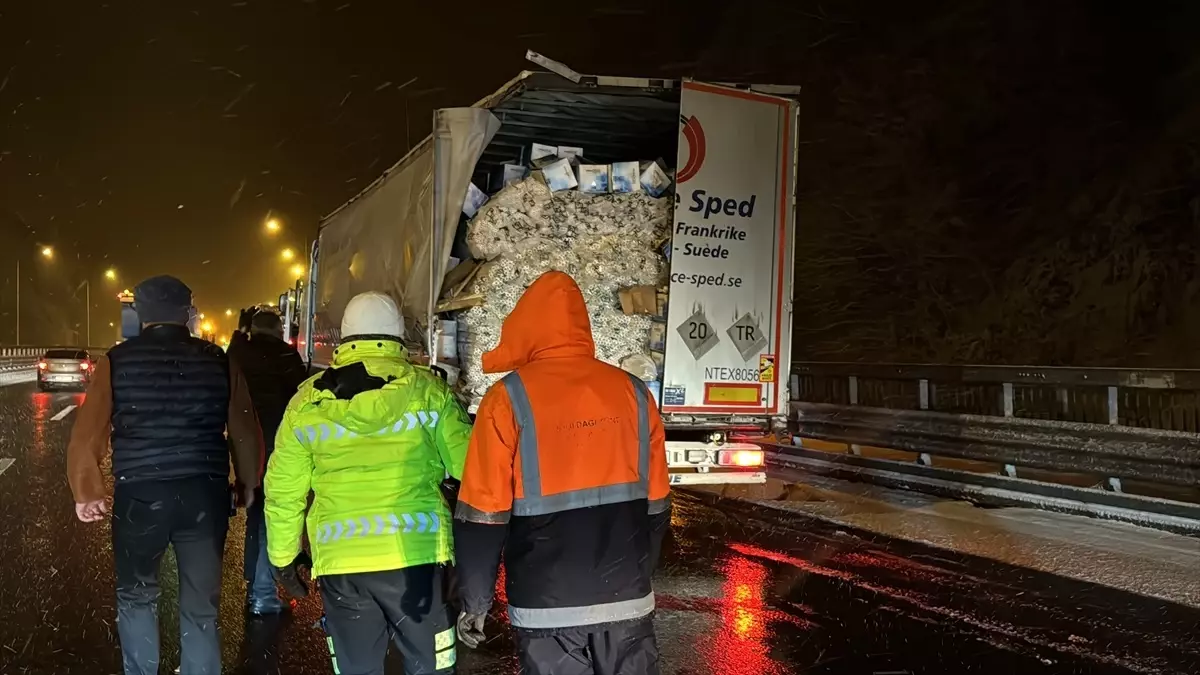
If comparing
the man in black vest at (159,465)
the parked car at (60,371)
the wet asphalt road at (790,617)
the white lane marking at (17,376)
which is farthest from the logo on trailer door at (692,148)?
the white lane marking at (17,376)

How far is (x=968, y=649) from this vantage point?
200 inches

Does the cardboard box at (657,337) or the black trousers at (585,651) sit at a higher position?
the cardboard box at (657,337)

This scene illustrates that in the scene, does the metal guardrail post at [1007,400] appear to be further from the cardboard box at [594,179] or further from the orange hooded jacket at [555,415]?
the orange hooded jacket at [555,415]

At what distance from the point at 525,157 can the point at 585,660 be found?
18.9 ft

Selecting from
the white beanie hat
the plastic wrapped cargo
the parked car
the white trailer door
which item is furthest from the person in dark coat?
the parked car

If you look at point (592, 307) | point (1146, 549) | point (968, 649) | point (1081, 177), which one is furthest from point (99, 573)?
point (1081, 177)

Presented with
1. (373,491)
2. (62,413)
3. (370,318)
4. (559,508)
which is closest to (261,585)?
(373,491)

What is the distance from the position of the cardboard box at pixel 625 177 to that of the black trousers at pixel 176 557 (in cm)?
432

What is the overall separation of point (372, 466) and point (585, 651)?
0.92 m

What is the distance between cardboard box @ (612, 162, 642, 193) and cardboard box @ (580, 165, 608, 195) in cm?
7

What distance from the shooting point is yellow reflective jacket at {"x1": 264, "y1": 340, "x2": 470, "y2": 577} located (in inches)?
120

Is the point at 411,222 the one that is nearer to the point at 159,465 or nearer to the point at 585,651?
the point at 159,465

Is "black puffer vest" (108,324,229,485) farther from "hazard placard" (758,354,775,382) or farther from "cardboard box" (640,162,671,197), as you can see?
"hazard placard" (758,354,775,382)

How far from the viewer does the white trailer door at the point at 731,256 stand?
7020 millimetres
